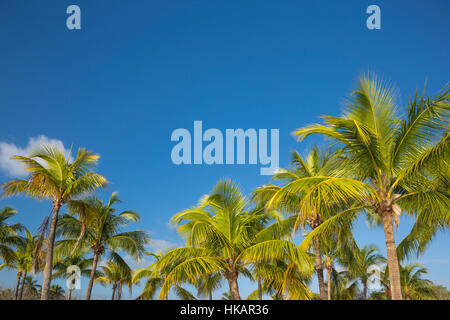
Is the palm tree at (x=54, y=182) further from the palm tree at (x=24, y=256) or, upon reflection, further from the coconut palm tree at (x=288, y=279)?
the palm tree at (x=24, y=256)

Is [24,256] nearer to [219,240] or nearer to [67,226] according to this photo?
[67,226]

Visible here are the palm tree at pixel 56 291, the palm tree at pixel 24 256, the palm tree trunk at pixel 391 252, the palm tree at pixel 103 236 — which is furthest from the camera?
the palm tree at pixel 56 291

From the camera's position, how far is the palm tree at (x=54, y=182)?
1422 cm

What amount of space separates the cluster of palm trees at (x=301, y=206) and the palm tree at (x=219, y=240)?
42mm

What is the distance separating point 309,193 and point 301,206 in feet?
3.10

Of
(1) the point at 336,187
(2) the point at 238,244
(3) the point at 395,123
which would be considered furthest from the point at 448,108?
(2) the point at 238,244

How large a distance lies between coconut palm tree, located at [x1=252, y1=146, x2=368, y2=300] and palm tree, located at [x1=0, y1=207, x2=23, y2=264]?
898 inches

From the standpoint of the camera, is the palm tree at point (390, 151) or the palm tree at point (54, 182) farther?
the palm tree at point (54, 182)

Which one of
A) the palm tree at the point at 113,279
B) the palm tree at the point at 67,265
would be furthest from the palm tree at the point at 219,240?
the palm tree at the point at 67,265


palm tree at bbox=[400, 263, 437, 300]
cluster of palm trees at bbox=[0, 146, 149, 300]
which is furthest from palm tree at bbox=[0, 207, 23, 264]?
palm tree at bbox=[400, 263, 437, 300]
